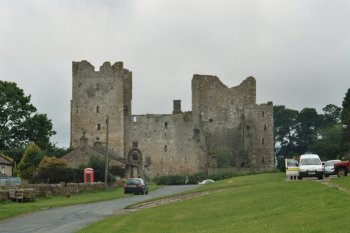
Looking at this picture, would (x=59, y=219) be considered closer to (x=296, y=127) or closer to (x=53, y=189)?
(x=53, y=189)

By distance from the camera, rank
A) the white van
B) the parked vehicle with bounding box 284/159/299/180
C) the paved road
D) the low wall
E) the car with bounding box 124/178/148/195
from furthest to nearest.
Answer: the car with bounding box 124/178/148/195 < the parked vehicle with bounding box 284/159/299/180 < the low wall < the white van < the paved road

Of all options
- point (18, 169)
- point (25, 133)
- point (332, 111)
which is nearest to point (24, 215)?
point (18, 169)

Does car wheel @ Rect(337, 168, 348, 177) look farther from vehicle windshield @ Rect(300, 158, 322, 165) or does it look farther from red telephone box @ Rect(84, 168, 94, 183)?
red telephone box @ Rect(84, 168, 94, 183)

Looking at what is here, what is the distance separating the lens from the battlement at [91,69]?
111 m

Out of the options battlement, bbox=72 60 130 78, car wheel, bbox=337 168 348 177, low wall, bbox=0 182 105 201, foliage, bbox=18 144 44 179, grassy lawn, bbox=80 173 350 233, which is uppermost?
battlement, bbox=72 60 130 78

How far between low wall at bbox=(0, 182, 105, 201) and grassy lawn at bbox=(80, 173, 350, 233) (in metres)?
18.7

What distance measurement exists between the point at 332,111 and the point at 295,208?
136423mm

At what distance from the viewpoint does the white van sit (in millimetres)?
52312

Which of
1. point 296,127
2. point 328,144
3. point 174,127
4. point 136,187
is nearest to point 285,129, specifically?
point 296,127

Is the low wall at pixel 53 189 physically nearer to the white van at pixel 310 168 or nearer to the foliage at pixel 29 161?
the white van at pixel 310 168

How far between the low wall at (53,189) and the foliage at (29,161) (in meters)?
21.1

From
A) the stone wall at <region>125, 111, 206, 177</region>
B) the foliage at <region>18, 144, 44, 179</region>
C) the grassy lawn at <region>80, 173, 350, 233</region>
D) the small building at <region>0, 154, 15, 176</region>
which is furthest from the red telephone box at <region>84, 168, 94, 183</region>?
the grassy lawn at <region>80, 173, 350, 233</region>

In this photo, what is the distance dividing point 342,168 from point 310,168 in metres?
2.48

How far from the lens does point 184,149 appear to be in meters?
109
